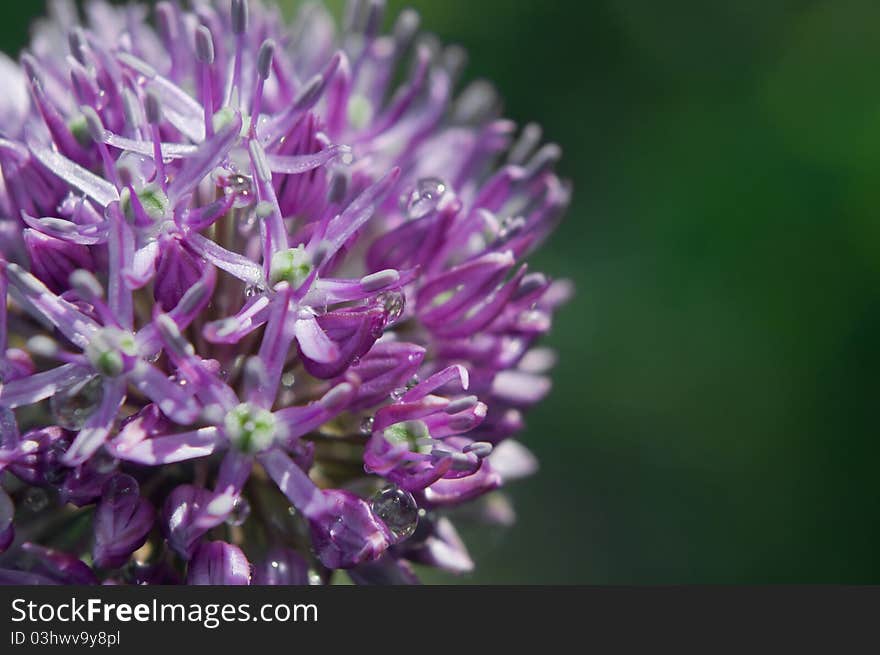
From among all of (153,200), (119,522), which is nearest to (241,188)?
(153,200)

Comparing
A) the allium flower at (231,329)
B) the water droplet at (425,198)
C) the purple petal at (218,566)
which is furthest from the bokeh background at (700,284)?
the purple petal at (218,566)

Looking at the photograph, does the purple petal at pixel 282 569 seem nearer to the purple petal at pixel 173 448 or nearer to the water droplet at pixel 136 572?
the water droplet at pixel 136 572

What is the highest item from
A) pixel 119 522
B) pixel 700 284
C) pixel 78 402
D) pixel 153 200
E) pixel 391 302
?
pixel 700 284

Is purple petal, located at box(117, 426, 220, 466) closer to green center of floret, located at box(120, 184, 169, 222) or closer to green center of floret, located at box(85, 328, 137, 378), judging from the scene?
green center of floret, located at box(85, 328, 137, 378)

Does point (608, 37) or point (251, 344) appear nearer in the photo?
point (251, 344)

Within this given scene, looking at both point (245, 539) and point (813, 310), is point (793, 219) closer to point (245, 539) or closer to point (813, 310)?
point (813, 310)

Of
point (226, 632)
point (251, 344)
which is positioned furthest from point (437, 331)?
point (226, 632)

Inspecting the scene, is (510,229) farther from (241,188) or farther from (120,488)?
(120,488)
